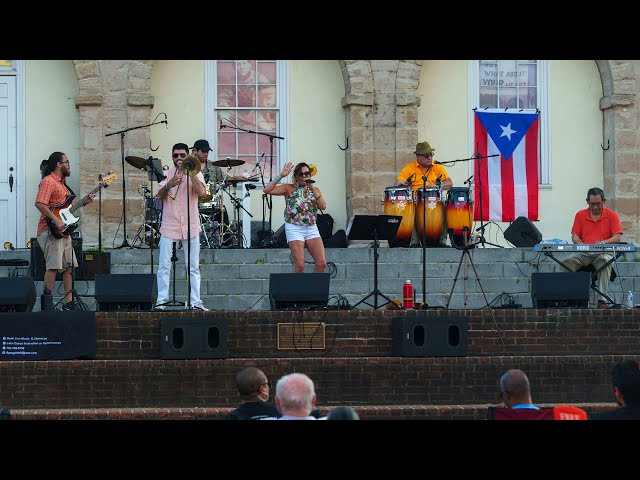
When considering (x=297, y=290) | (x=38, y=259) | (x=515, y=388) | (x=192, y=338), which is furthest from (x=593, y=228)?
(x=515, y=388)

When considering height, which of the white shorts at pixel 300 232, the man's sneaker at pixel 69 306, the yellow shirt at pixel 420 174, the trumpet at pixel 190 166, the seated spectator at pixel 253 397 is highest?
the yellow shirt at pixel 420 174

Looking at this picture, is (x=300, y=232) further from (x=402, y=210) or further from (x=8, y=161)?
(x=8, y=161)

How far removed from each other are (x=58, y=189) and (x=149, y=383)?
3009 mm

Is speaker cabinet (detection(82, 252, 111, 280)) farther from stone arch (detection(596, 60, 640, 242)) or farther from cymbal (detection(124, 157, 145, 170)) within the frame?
stone arch (detection(596, 60, 640, 242))

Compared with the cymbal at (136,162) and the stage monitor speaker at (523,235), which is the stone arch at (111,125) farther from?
the stage monitor speaker at (523,235)

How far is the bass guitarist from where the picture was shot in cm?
1538

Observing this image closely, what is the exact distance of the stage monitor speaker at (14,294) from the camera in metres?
14.4

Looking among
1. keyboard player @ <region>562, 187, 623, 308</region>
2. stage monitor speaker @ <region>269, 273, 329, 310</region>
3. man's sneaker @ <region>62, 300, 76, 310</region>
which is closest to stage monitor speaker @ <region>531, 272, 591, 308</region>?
keyboard player @ <region>562, 187, 623, 308</region>

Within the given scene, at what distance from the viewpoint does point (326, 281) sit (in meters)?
14.8

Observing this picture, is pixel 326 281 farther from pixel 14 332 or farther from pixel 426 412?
pixel 14 332

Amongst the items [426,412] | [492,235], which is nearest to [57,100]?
[492,235]

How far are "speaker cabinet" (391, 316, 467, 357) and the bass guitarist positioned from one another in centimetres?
380

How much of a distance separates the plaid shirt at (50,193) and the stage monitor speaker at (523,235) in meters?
6.33

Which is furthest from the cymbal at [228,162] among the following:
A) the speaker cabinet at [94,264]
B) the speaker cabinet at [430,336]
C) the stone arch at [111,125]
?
the speaker cabinet at [430,336]
